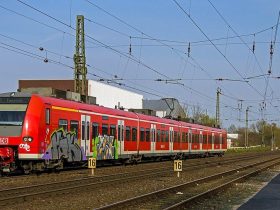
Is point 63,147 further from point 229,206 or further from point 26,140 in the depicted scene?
point 229,206

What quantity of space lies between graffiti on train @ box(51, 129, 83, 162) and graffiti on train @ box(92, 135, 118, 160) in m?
1.94

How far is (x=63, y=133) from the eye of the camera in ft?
76.3

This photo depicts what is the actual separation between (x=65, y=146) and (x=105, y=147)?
4.86 metres

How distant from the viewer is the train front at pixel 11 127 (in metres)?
20.9

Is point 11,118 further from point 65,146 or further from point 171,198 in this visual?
point 171,198

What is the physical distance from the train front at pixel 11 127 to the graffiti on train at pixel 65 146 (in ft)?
5.81

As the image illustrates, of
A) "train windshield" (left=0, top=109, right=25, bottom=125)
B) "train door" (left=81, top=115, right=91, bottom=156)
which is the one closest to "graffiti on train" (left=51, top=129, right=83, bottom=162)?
"train door" (left=81, top=115, right=91, bottom=156)

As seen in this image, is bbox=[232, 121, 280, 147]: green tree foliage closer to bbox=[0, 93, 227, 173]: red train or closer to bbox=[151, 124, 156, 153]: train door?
bbox=[151, 124, 156, 153]: train door

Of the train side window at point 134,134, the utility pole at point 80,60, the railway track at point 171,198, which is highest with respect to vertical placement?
the utility pole at point 80,60

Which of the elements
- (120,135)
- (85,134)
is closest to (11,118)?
(85,134)

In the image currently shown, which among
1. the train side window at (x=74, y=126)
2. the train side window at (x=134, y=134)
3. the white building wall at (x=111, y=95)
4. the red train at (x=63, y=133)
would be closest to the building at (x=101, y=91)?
the white building wall at (x=111, y=95)

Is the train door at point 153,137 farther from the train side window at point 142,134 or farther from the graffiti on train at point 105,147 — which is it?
the graffiti on train at point 105,147

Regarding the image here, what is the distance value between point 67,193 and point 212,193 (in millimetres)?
4760

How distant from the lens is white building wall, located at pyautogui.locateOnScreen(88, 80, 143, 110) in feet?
240
